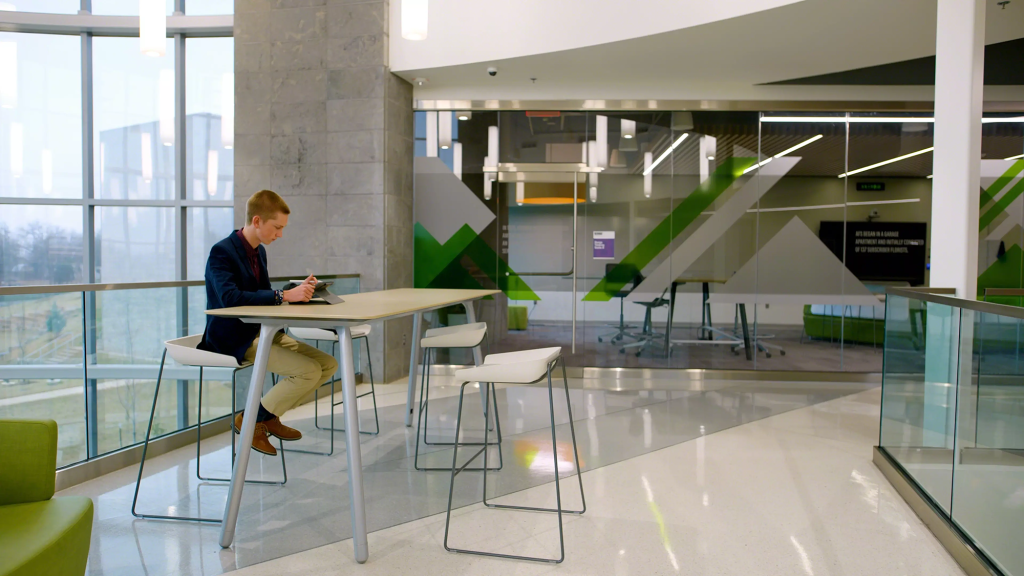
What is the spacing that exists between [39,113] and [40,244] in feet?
4.61

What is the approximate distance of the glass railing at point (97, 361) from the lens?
2955mm

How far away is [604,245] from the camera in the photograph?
21.7 ft

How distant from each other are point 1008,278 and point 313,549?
679 cm

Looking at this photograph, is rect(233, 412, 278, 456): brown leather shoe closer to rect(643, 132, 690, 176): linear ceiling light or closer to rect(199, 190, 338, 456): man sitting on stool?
rect(199, 190, 338, 456): man sitting on stool

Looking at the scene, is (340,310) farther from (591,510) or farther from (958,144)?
(958,144)

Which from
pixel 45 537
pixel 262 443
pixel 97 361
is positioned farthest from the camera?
pixel 97 361

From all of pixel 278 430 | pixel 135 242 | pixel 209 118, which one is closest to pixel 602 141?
pixel 209 118

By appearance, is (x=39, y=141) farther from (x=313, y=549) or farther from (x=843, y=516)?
(x=843, y=516)

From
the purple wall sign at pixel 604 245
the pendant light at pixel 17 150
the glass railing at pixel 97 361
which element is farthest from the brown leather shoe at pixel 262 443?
the pendant light at pixel 17 150

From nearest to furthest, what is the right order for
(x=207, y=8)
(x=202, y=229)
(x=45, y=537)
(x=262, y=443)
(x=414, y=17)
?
(x=45, y=537) → (x=262, y=443) → (x=414, y=17) → (x=207, y=8) → (x=202, y=229)

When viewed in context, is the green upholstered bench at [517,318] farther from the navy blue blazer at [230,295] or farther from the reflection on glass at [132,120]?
the reflection on glass at [132,120]

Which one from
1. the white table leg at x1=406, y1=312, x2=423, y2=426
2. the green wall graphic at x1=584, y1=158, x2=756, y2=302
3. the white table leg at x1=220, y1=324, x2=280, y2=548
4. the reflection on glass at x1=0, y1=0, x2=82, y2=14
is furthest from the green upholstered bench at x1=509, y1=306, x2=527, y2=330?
the reflection on glass at x1=0, y1=0, x2=82, y2=14

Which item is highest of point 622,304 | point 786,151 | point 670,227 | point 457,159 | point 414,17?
point 414,17

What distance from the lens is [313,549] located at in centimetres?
257
